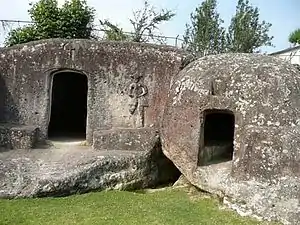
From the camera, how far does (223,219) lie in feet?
27.0

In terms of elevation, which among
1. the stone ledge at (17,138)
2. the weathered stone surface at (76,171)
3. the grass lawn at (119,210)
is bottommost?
the grass lawn at (119,210)

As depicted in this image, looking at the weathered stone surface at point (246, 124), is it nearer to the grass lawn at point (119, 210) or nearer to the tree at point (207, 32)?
the grass lawn at point (119, 210)

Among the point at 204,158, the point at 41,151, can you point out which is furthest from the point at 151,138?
the point at 41,151

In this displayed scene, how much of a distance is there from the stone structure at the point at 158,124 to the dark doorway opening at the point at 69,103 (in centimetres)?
181

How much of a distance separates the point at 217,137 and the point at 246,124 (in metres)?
2.26

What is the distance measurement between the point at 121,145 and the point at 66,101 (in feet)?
17.6

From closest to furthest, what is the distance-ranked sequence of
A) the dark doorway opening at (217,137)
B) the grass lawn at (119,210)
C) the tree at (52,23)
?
the grass lawn at (119,210)
the dark doorway opening at (217,137)
the tree at (52,23)

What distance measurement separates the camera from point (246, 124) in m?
9.01

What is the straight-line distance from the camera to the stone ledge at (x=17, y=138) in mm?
11289

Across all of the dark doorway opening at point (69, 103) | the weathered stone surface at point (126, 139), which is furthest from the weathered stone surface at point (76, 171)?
the dark doorway opening at point (69, 103)

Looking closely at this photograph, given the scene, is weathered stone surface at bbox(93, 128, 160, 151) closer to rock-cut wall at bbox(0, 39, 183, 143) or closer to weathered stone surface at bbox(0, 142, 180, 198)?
weathered stone surface at bbox(0, 142, 180, 198)

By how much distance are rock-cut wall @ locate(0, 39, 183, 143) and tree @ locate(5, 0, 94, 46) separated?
875 centimetres

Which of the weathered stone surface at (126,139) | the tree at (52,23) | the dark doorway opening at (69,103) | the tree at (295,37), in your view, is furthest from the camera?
the tree at (295,37)

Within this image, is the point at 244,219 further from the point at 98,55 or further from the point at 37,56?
the point at 37,56
